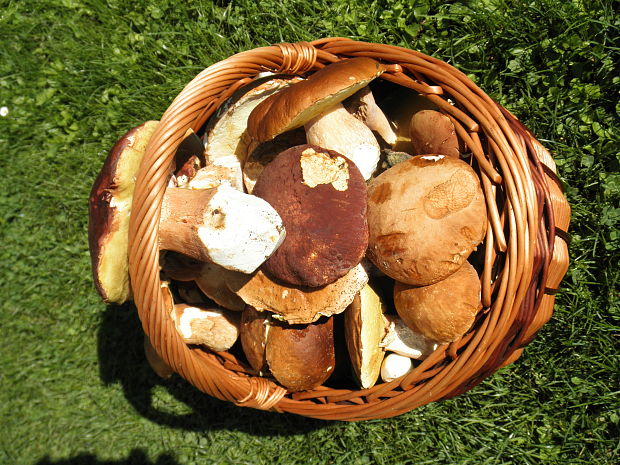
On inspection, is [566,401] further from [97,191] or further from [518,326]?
[97,191]

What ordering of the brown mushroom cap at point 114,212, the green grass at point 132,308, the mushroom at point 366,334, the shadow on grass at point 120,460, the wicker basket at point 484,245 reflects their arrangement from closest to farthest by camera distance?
the wicker basket at point 484,245, the brown mushroom cap at point 114,212, the mushroom at point 366,334, the green grass at point 132,308, the shadow on grass at point 120,460

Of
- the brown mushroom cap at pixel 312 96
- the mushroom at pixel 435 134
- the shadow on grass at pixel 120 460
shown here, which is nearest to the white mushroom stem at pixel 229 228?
the brown mushroom cap at pixel 312 96

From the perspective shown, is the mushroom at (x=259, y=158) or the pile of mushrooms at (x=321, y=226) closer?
the pile of mushrooms at (x=321, y=226)

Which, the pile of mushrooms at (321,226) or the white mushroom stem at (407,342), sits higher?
the pile of mushrooms at (321,226)

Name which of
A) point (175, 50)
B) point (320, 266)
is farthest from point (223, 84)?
point (175, 50)

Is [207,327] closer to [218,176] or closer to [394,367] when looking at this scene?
[218,176]

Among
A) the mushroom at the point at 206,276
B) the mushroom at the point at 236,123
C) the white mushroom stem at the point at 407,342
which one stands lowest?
the white mushroom stem at the point at 407,342

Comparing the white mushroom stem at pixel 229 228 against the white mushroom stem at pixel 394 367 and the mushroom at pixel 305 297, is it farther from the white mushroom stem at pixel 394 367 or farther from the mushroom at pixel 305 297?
the white mushroom stem at pixel 394 367
